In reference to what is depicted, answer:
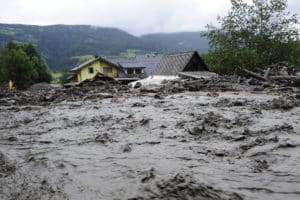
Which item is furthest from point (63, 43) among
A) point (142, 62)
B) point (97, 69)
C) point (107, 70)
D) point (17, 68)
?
point (17, 68)

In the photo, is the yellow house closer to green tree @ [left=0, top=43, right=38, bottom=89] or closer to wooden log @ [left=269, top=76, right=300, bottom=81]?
green tree @ [left=0, top=43, right=38, bottom=89]

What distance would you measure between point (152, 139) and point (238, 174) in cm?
211

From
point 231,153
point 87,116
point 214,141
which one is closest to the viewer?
point 231,153

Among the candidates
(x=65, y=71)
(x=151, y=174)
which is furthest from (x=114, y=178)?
(x=65, y=71)

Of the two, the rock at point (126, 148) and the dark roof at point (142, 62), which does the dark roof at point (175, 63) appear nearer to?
the dark roof at point (142, 62)

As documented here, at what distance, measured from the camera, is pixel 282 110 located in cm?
754

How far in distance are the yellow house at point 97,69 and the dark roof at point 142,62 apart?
161cm

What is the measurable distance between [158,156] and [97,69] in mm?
50169

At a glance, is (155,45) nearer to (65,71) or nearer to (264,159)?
(65,71)

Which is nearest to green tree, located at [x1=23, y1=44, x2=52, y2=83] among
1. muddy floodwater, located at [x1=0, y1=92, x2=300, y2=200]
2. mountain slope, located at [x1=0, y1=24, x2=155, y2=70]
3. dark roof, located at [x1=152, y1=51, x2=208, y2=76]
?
dark roof, located at [x1=152, y1=51, x2=208, y2=76]

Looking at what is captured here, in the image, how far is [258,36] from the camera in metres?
28.0

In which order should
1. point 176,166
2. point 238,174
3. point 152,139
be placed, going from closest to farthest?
point 238,174
point 176,166
point 152,139

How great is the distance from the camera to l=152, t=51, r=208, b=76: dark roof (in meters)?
33.6

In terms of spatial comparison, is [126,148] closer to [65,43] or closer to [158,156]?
[158,156]
